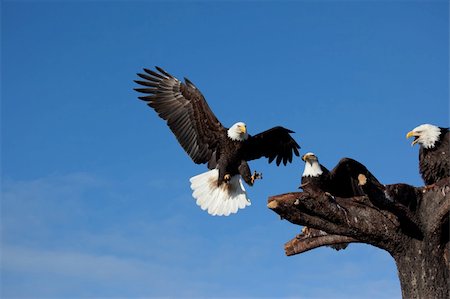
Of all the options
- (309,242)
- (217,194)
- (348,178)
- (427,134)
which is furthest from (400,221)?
(217,194)

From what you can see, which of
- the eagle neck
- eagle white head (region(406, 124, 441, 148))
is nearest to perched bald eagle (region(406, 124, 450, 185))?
eagle white head (region(406, 124, 441, 148))

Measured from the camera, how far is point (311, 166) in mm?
7625

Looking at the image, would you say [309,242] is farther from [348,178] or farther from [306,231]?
[348,178]

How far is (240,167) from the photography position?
8.47m

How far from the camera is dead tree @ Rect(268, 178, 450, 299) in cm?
557

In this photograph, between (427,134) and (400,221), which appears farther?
(427,134)

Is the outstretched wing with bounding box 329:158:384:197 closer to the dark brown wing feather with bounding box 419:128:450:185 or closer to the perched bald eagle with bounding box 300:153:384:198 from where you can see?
the perched bald eagle with bounding box 300:153:384:198

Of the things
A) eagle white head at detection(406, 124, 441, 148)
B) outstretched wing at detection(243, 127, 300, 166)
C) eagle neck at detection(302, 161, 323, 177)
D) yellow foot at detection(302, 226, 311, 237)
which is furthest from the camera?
outstretched wing at detection(243, 127, 300, 166)

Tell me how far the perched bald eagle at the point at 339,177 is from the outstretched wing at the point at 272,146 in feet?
2.64

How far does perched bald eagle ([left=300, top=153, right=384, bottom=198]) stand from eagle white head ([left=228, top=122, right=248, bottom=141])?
93cm

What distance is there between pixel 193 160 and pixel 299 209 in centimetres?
321

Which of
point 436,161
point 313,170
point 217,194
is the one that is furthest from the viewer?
point 217,194

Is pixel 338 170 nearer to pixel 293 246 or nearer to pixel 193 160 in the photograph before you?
pixel 293 246

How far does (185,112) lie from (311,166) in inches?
79.8
